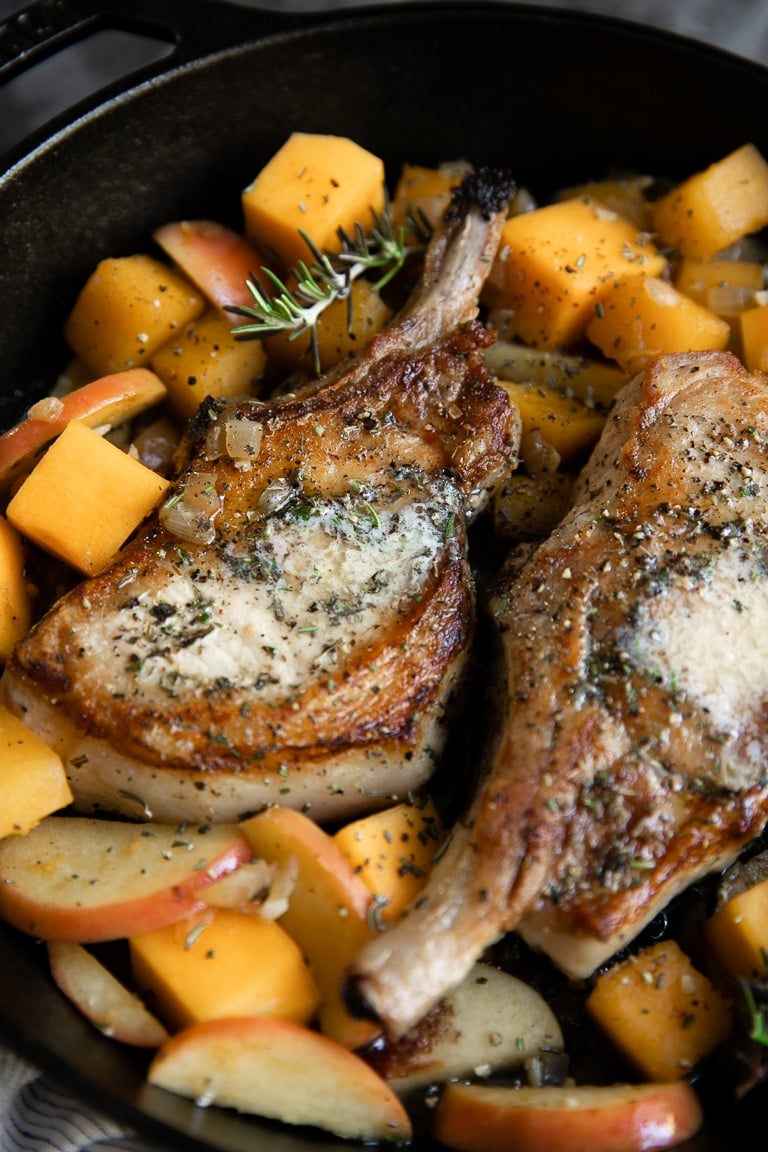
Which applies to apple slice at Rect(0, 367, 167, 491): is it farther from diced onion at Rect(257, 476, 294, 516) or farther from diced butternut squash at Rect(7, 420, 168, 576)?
diced onion at Rect(257, 476, 294, 516)

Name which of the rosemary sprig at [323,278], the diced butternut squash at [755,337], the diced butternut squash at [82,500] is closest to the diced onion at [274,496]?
the diced butternut squash at [82,500]

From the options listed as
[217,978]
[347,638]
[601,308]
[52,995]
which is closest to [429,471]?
[347,638]

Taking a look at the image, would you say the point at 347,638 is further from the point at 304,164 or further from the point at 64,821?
the point at 304,164

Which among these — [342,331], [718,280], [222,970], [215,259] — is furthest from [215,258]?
[222,970]

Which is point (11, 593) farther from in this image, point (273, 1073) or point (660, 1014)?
point (660, 1014)

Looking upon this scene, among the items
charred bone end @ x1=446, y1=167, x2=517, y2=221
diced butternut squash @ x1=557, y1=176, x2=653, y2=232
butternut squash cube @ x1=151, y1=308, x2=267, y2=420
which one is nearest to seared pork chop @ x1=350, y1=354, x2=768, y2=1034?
charred bone end @ x1=446, y1=167, x2=517, y2=221
